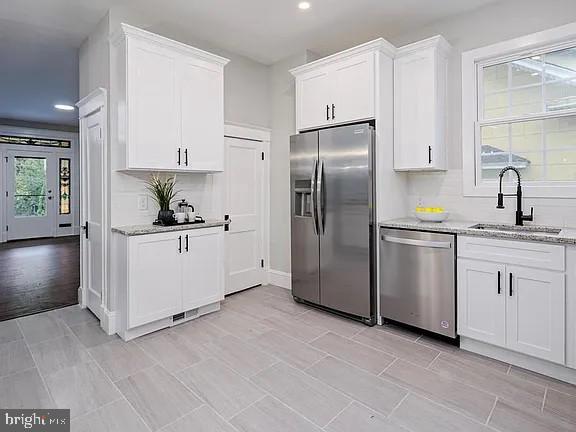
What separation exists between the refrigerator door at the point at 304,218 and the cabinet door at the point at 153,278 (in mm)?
1243

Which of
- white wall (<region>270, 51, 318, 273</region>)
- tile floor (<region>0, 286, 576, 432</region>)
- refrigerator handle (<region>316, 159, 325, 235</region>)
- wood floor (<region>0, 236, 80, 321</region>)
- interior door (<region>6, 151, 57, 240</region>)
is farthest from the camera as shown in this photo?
interior door (<region>6, 151, 57, 240</region>)

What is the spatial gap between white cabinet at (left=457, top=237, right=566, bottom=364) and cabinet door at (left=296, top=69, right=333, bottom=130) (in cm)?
182

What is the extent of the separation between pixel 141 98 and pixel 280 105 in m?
1.93

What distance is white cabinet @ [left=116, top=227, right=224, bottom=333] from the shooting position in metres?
2.84

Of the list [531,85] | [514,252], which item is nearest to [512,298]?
[514,252]

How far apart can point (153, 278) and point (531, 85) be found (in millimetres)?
3717

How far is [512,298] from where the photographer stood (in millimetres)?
2420

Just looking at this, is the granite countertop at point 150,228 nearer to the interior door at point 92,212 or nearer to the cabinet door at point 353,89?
the interior door at point 92,212

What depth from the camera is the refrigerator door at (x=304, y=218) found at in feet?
11.4

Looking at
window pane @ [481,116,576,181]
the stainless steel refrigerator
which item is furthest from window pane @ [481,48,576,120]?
the stainless steel refrigerator

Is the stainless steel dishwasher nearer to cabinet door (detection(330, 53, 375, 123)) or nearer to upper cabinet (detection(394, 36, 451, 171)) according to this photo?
upper cabinet (detection(394, 36, 451, 171))

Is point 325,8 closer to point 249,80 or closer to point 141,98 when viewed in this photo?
point 249,80

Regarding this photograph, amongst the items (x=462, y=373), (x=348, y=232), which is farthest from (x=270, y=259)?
(x=462, y=373)

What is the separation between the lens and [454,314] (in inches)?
106
